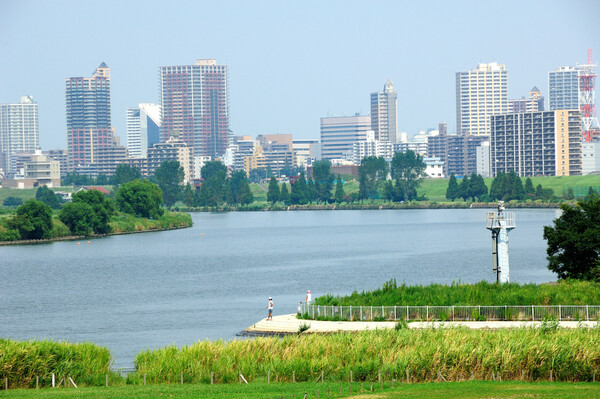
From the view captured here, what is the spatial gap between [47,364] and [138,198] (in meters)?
126

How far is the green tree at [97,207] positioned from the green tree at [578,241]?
92.7 meters

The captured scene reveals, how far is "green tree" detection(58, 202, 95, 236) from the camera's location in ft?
460

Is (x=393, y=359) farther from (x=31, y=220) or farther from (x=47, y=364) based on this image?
(x=31, y=220)

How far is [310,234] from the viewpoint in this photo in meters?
146

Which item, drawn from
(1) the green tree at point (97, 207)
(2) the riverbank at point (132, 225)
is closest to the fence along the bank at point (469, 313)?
(2) the riverbank at point (132, 225)

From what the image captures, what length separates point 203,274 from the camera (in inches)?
3460

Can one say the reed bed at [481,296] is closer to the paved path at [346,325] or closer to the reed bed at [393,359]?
the paved path at [346,325]

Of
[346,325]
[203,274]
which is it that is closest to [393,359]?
[346,325]

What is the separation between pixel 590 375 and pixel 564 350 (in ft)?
4.17

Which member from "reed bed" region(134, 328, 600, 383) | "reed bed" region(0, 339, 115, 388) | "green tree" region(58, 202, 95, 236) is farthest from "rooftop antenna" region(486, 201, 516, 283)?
"green tree" region(58, 202, 95, 236)

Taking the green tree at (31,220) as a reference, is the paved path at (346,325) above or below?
below

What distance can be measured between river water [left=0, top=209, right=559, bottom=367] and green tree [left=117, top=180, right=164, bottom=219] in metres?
10.9

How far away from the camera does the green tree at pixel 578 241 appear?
5762cm

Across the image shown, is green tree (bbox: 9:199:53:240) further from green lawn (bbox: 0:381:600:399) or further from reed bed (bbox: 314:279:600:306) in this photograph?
green lawn (bbox: 0:381:600:399)
